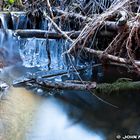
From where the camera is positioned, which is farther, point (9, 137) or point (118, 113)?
point (118, 113)

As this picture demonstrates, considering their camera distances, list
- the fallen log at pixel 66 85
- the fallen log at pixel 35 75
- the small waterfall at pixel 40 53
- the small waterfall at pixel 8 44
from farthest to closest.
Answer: the small waterfall at pixel 8 44 < the small waterfall at pixel 40 53 < the fallen log at pixel 35 75 < the fallen log at pixel 66 85

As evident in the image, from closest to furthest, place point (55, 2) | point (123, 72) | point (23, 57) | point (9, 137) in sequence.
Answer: point (9, 137) → point (123, 72) → point (23, 57) → point (55, 2)

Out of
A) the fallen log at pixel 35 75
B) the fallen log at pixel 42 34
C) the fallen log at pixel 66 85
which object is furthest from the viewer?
the fallen log at pixel 42 34

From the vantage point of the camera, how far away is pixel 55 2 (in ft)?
24.1

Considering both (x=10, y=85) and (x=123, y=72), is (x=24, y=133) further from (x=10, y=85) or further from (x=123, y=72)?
(x=123, y=72)

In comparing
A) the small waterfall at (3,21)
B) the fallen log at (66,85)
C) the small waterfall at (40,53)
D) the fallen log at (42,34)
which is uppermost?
the fallen log at (42,34)

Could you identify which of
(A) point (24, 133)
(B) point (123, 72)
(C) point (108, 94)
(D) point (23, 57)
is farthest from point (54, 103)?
(D) point (23, 57)

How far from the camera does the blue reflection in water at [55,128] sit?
3.61m

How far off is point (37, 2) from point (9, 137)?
4.36m

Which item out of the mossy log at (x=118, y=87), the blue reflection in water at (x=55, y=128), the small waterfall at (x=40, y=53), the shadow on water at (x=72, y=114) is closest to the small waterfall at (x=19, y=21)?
the small waterfall at (x=40, y=53)

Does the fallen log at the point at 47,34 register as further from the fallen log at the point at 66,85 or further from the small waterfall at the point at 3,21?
the fallen log at the point at 66,85

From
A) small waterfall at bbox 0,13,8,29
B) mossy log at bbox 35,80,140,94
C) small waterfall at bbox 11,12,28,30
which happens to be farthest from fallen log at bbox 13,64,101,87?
small waterfall at bbox 11,12,28,30

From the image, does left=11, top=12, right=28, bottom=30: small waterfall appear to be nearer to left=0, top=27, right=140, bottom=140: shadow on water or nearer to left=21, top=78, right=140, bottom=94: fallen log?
left=0, top=27, right=140, bottom=140: shadow on water

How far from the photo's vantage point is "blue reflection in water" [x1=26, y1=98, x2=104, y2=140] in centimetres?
361
